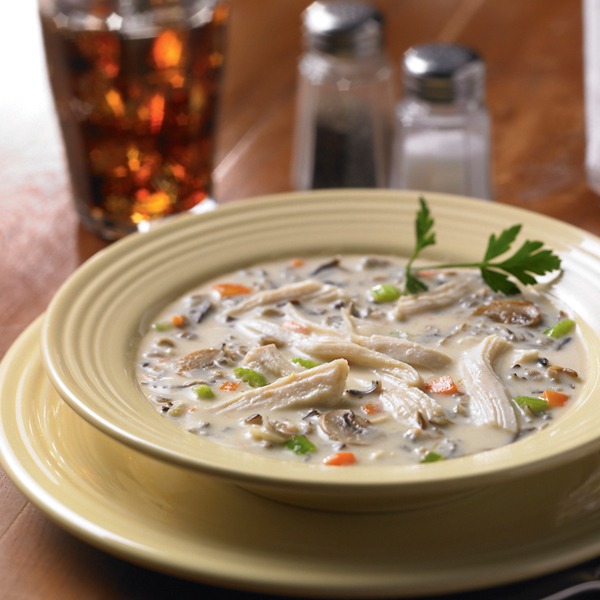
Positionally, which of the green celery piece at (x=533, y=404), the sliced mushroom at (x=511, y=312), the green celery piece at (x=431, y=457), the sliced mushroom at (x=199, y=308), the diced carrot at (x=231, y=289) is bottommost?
the diced carrot at (x=231, y=289)

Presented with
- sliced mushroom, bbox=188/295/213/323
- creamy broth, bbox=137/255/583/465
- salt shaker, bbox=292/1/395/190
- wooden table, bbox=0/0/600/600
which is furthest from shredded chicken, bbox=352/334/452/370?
salt shaker, bbox=292/1/395/190

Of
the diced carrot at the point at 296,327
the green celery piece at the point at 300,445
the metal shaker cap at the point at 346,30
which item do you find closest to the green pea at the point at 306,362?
the diced carrot at the point at 296,327

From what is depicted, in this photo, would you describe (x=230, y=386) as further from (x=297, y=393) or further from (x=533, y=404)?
(x=533, y=404)

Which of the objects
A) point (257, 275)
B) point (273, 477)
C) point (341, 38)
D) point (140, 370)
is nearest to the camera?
point (273, 477)

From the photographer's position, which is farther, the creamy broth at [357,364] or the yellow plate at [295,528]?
the creamy broth at [357,364]

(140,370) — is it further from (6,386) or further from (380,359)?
(380,359)

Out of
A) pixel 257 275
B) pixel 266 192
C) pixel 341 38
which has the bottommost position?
pixel 266 192

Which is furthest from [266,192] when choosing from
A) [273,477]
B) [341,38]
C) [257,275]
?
[273,477]

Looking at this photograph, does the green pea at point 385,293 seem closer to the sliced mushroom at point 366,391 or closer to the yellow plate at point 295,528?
the sliced mushroom at point 366,391
